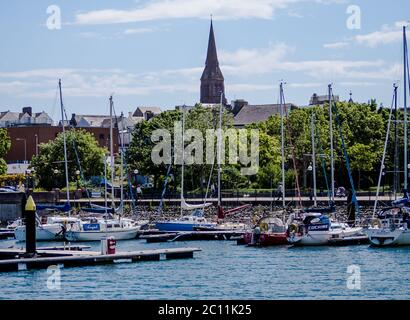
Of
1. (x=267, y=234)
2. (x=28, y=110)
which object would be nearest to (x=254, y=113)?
(x=28, y=110)

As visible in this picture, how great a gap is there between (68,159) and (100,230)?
147ft

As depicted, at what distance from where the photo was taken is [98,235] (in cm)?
7206

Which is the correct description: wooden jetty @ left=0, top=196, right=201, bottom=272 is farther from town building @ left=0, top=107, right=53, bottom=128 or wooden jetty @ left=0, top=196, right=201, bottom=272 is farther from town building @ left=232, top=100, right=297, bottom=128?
town building @ left=0, top=107, right=53, bottom=128

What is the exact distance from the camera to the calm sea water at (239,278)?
143 ft

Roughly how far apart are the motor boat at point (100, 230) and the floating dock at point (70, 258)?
652 inches

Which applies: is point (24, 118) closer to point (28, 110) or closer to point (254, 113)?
point (28, 110)

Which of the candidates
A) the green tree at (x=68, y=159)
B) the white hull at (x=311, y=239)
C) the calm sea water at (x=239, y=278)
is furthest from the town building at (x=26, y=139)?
the calm sea water at (x=239, y=278)

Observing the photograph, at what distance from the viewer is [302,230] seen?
6294 centimetres

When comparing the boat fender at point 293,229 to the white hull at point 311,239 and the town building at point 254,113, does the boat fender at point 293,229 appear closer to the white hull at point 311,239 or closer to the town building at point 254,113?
the white hull at point 311,239

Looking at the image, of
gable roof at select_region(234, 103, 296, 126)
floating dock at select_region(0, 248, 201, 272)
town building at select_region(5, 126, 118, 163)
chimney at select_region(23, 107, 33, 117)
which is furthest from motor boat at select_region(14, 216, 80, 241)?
chimney at select_region(23, 107, 33, 117)

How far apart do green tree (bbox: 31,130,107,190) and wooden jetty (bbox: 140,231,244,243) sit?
40.2 m

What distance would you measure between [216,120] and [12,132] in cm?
4603

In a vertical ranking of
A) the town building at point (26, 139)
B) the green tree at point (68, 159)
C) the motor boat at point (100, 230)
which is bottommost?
the motor boat at point (100, 230)

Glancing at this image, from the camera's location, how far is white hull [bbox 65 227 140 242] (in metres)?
72.0
